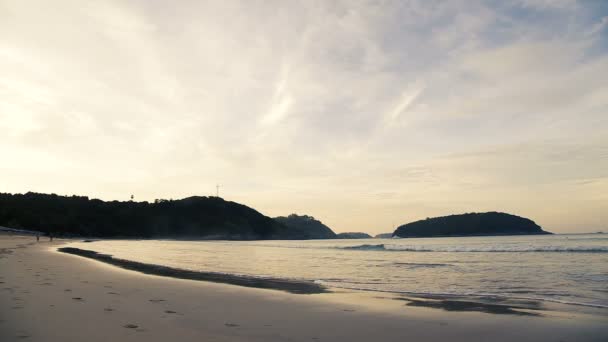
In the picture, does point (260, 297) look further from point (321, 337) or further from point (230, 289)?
point (321, 337)

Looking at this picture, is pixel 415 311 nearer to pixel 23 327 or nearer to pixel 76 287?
pixel 23 327

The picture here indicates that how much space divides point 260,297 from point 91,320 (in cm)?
567

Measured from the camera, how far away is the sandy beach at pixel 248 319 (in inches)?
280

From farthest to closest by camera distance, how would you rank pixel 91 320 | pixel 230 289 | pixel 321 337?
pixel 230 289 < pixel 91 320 < pixel 321 337

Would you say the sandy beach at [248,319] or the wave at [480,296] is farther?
the wave at [480,296]

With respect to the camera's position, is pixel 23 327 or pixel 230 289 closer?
pixel 23 327

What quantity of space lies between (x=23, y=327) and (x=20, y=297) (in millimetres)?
4166

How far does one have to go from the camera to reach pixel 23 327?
22.6ft

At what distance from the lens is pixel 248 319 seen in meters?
8.84

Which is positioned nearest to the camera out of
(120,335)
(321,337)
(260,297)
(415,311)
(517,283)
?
(120,335)

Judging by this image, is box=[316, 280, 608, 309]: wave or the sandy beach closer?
the sandy beach

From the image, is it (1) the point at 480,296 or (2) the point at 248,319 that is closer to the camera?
(2) the point at 248,319

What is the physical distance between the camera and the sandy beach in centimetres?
712

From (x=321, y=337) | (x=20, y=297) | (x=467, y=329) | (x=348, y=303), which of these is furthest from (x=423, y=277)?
(x=20, y=297)
